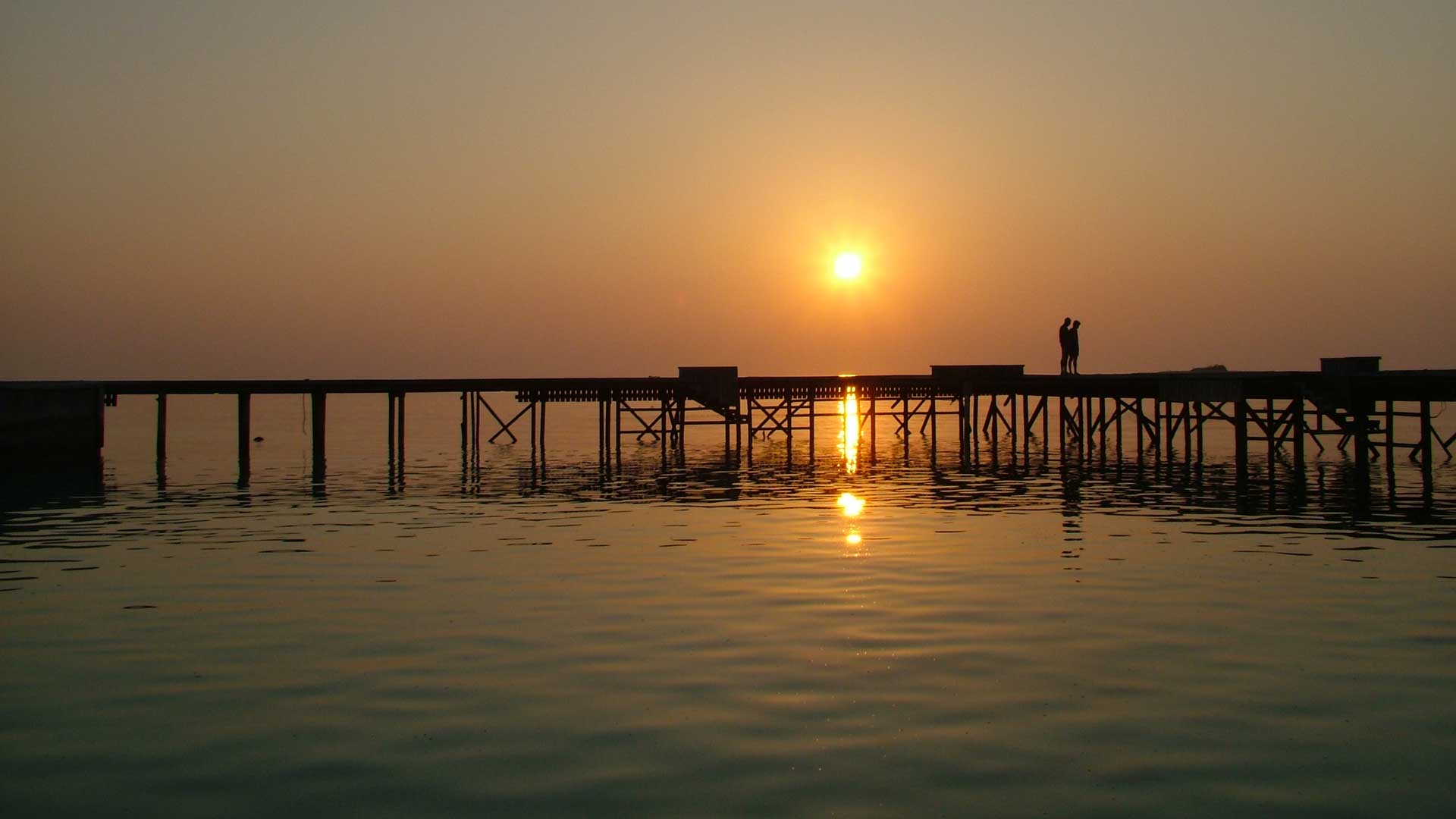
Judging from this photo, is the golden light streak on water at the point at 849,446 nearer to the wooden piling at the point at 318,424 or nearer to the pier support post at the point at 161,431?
the wooden piling at the point at 318,424

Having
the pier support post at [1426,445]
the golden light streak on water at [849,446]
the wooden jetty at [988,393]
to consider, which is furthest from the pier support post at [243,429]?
the pier support post at [1426,445]

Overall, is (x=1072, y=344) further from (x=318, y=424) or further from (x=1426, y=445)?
(x=318, y=424)

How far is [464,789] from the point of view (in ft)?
27.5

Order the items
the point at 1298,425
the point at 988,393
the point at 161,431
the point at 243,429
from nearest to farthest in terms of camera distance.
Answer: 1. the point at 1298,425
2. the point at 243,429
3. the point at 161,431
4. the point at 988,393

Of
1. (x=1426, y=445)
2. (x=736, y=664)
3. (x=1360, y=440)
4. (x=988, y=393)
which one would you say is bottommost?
(x=736, y=664)

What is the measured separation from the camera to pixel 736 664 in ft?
39.7

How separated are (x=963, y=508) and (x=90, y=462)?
1208 inches

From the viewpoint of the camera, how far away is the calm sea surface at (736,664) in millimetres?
8422

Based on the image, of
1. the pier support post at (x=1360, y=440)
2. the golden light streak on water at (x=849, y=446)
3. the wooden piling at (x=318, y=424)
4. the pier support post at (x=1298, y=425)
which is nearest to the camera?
the pier support post at (x=1360, y=440)

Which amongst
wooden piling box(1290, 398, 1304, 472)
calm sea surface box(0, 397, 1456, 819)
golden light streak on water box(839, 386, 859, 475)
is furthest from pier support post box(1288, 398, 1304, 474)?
golden light streak on water box(839, 386, 859, 475)

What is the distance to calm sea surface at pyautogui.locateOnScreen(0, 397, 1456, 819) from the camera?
332 inches

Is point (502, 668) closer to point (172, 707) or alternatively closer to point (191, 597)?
point (172, 707)

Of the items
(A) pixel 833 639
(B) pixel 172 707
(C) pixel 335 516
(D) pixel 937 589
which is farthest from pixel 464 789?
(C) pixel 335 516

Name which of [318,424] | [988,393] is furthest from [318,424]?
[988,393]
